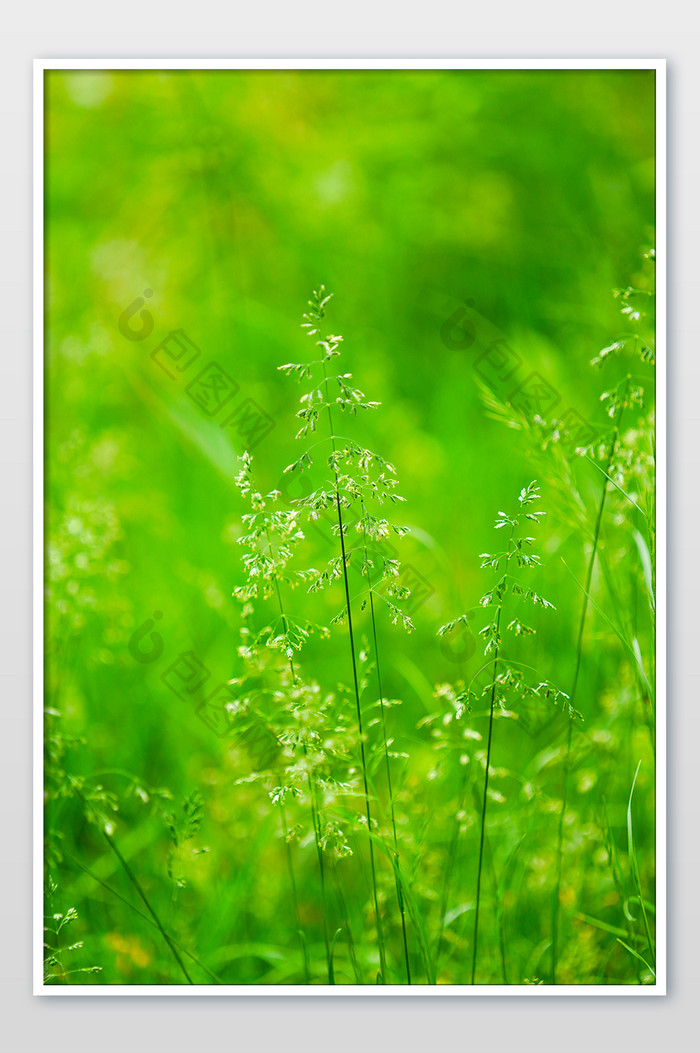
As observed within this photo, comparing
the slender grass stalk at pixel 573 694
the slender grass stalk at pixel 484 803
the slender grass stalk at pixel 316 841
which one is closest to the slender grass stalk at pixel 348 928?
the slender grass stalk at pixel 316 841

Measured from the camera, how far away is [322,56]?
1163 millimetres

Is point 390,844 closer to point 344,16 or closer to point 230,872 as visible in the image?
point 230,872

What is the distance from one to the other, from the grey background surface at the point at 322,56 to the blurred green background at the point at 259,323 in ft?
0.14

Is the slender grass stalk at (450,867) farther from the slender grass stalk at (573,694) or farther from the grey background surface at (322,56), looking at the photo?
the grey background surface at (322,56)

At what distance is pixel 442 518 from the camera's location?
3.83 feet

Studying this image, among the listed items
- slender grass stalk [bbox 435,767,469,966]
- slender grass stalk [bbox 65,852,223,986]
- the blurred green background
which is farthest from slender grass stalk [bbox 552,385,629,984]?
slender grass stalk [bbox 65,852,223,986]

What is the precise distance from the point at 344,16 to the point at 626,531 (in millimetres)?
874

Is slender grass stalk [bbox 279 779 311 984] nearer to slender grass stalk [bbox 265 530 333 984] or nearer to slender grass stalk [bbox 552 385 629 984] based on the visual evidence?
slender grass stalk [bbox 265 530 333 984]

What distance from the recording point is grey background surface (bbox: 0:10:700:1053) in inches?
44.6

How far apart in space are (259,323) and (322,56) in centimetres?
40

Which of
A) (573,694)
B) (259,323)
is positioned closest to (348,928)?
(573,694)

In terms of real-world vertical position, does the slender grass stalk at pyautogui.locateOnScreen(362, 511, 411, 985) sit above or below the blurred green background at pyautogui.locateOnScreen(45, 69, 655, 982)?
below

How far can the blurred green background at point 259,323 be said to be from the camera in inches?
45.4

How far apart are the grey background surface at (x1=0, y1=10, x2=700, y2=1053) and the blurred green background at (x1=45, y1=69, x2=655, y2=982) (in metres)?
0.04
